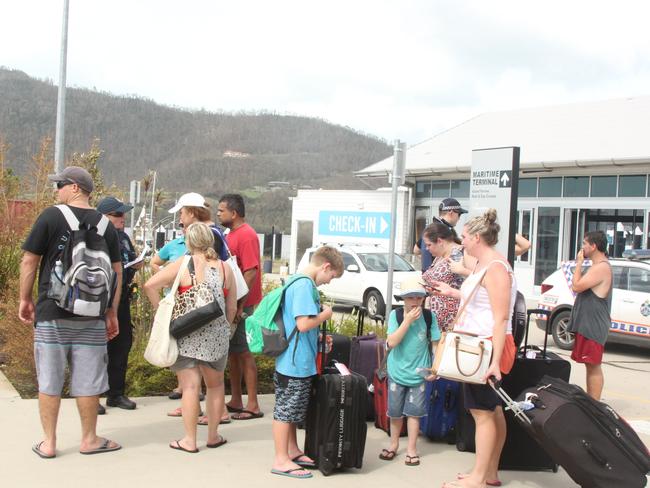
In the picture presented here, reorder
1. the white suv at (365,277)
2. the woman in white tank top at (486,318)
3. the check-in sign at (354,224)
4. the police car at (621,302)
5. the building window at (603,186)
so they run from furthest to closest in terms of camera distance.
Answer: the check-in sign at (354,224), the building window at (603,186), the white suv at (365,277), the police car at (621,302), the woman in white tank top at (486,318)

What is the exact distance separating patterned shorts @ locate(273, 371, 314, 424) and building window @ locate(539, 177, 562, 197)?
752 inches

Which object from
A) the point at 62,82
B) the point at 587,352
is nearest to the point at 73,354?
the point at 587,352

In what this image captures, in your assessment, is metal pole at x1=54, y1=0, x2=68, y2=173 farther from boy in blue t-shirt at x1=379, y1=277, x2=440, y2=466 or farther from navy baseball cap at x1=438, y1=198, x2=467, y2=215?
boy in blue t-shirt at x1=379, y1=277, x2=440, y2=466

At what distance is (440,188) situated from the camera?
26016 millimetres

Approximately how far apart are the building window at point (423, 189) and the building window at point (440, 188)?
21 centimetres

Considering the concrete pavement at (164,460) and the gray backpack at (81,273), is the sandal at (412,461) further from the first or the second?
the gray backpack at (81,273)

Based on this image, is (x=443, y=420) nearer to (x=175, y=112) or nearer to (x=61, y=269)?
(x=61, y=269)

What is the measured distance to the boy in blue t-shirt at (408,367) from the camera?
5574mm

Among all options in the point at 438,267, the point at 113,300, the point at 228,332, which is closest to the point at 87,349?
the point at 113,300

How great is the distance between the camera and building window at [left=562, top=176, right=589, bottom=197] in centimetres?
2203

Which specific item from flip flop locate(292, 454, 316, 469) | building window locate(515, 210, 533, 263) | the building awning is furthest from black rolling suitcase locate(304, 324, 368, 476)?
building window locate(515, 210, 533, 263)

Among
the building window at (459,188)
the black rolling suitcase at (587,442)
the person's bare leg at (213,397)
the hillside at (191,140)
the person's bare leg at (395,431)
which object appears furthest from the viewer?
the hillside at (191,140)

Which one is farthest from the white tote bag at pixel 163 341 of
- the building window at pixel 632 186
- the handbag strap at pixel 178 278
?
the building window at pixel 632 186

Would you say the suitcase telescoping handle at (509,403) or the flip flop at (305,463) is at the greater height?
the suitcase telescoping handle at (509,403)
